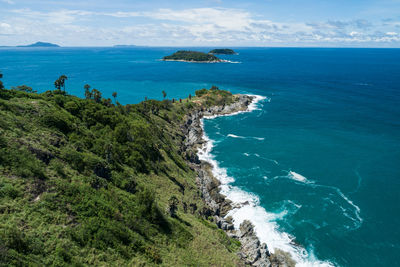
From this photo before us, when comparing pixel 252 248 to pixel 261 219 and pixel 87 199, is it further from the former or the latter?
pixel 87 199

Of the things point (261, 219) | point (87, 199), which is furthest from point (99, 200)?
point (261, 219)

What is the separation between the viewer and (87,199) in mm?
37312

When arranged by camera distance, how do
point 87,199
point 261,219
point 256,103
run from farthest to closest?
point 256,103, point 261,219, point 87,199

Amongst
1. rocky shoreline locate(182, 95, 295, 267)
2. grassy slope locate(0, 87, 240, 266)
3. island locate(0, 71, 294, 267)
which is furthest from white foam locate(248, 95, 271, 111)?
grassy slope locate(0, 87, 240, 266)

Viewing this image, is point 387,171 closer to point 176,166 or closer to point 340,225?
point 340,225

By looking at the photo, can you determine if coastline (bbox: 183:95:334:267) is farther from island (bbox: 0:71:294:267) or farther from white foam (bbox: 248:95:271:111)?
white foam (bbox: 248:95:271:111)

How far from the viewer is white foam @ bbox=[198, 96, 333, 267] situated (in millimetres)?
52781

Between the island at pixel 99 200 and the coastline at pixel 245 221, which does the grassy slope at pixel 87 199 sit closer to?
the island at pixel 99 200

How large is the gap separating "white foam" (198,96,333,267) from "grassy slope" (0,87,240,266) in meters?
10.2

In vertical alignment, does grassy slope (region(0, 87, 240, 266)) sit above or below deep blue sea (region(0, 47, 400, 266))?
above

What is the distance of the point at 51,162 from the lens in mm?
40531

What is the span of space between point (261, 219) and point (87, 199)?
4565 centimetres

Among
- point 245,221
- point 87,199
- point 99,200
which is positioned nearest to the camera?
point 87,199

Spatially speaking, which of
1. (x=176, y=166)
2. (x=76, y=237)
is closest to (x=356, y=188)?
(x=176, y=166)
